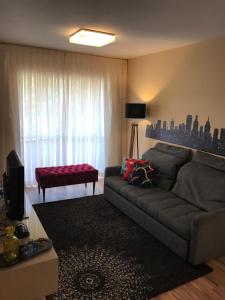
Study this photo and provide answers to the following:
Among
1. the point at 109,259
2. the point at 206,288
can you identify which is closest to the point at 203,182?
the point at 206,288

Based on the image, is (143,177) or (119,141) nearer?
(143,177)

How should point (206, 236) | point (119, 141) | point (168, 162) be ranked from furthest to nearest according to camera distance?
point (119, 141), point (168, 162), point (206, 236)

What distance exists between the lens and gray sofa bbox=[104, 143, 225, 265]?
8.44 ft

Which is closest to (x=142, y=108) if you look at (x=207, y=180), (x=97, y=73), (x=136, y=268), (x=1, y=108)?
(x=97, y=73)

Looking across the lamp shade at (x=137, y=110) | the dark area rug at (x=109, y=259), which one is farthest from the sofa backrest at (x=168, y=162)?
the lamp shade at (x=137, y=110)

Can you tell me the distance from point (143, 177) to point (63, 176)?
1.27 metres

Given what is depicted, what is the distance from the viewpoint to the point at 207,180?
315cm

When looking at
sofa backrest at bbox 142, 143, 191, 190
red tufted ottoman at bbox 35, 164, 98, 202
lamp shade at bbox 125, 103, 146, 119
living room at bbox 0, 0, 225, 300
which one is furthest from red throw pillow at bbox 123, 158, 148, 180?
lamp shade at bbox 125, 103, 146, 119

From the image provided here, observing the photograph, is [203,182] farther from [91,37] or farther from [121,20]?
[91,37]

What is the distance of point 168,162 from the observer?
3773 mm

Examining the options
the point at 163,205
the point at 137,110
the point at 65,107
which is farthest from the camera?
the point at 65,107

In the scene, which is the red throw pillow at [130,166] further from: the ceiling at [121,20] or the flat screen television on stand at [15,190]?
the flat screen television on stand at [15,190]

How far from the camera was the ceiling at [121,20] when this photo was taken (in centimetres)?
227

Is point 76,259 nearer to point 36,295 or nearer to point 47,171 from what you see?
point 36,295
